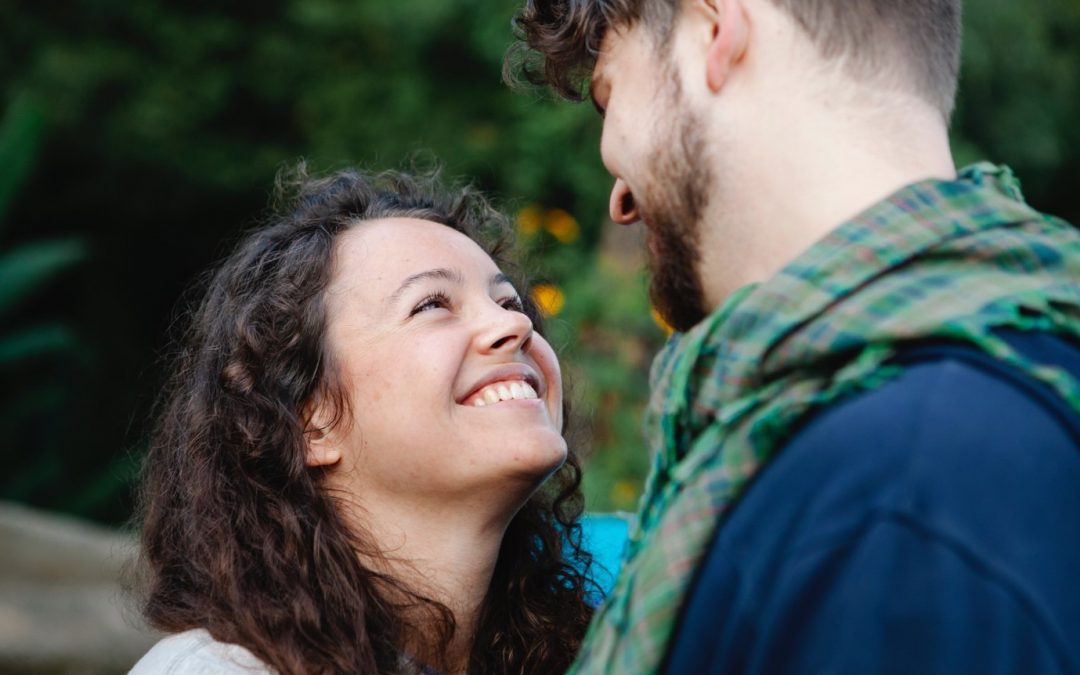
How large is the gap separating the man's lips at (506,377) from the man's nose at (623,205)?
47 centimetres

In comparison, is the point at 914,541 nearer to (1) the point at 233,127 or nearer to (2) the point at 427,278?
(2) the point at 427,278

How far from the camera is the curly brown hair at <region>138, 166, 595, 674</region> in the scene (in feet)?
6.84

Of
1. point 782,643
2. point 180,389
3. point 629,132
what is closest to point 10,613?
point 180,389

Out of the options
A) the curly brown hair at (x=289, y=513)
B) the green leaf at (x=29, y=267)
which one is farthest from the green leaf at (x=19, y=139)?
the curly brown hair at (x=289, y=513)

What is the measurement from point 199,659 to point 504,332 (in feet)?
2.46

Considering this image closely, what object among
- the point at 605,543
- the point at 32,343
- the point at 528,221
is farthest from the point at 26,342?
the point at 605,543

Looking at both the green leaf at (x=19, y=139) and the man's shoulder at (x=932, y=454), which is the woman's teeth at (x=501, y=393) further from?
the green leaf at (x=19, y=139)

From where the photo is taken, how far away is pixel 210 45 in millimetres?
7555

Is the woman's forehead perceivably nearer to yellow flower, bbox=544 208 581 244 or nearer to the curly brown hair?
the curly brown hair

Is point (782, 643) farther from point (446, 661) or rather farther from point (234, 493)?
point (234, 493)

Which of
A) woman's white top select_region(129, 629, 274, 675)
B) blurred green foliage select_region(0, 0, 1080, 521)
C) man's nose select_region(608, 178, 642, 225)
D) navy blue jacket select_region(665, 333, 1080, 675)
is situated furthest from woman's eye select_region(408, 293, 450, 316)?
blurred green foliage select_region(0, 0, 1080, 521)

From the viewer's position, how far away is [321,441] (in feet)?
7.46

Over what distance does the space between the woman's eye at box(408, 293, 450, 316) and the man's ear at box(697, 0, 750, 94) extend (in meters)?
0.83

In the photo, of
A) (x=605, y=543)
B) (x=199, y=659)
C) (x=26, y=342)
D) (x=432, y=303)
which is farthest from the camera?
(x=26, y=342)
